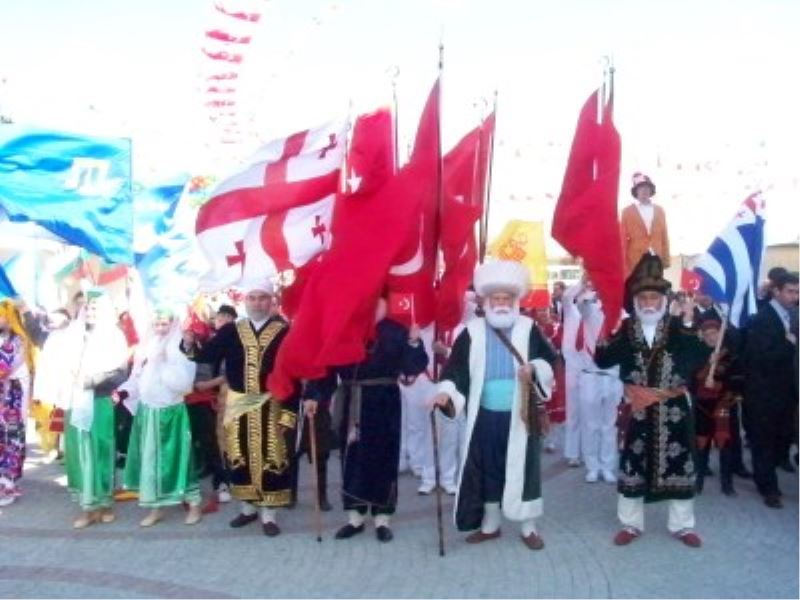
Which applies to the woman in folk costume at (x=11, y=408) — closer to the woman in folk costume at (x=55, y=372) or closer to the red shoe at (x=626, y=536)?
the woman in folk costume at (x=55, y=372)

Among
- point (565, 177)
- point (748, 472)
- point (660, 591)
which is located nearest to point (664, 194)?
point (748, 472)

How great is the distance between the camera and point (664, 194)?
914 inches

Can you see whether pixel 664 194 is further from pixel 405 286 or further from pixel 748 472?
pixel 405 286

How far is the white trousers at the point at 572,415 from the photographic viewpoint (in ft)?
27.2

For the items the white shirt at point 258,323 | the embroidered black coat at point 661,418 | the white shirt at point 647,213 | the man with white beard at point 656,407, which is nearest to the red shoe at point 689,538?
the man with white beard at point 656,407

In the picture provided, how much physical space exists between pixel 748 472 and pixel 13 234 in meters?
6.80

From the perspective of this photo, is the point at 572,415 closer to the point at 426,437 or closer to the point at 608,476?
the point at 608,476

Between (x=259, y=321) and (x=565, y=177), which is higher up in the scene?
(x=565, y=177)

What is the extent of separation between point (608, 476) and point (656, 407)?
6.67 ft

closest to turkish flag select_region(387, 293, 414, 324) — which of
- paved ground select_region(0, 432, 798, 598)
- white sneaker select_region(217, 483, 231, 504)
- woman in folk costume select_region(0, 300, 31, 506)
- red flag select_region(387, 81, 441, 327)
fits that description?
red flag select_region(387, 81, 441, 327)

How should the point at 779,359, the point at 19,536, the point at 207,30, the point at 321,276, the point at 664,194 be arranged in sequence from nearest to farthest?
the point at 321,276
the point at 19,536
the point at 779,359
the point at 207,30
the point at 664,194

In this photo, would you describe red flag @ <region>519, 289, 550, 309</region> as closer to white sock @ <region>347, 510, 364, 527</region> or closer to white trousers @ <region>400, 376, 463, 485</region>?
white trousers @ <region>400, 376, 463, 485</region>

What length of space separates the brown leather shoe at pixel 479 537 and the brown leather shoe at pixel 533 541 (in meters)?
0.21

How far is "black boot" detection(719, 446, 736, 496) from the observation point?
282 inches
